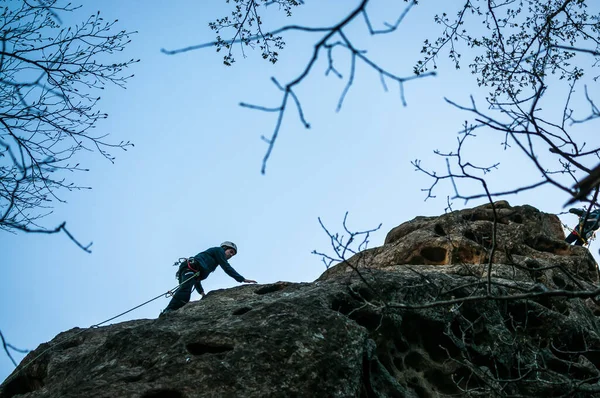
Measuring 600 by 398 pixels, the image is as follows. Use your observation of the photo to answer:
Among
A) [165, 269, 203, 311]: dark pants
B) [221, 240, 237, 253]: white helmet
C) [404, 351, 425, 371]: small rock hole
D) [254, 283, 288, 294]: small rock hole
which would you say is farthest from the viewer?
[221, 240, 237, 253]: white helmet

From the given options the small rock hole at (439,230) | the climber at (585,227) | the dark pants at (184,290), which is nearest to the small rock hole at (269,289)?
the dark pants at (184,290)

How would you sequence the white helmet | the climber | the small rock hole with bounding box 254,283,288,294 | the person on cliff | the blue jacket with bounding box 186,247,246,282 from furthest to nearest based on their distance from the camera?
the white helmet < the blue jacket with bounding box 186,247,246,282 < the person on cliff < the small rock hole with bounding box 254,283,288,294 < the climber

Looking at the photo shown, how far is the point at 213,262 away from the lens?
14.0 meters

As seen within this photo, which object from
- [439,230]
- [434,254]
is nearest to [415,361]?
[434,254]

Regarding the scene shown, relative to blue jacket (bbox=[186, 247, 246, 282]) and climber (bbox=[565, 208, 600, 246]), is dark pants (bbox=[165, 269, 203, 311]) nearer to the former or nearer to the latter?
blue jacket (bbox=[186, 247, 246, 282])

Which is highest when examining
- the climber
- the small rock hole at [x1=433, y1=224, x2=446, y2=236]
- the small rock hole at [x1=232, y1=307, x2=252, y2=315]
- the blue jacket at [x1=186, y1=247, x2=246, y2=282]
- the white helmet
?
the white helmet

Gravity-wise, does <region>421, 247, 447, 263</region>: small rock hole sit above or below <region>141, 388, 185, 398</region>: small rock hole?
above

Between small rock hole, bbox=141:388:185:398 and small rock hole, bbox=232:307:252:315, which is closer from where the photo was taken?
small rock hole, bbox=141:388:185:398

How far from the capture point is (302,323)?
8.37m

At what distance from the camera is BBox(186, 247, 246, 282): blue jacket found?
13586 millimetres

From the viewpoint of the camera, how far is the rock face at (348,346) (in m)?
7.61

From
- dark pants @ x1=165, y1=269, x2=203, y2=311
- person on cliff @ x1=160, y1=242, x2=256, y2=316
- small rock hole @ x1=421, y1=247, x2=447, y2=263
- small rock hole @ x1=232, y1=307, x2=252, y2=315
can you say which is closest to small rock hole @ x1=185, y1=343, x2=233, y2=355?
small rock hole @ x1=232, y1=307, x2=252, y2=315

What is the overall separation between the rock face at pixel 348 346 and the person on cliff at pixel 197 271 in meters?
1.66

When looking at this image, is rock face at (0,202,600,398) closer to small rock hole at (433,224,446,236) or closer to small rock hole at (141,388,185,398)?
small rock hole at (141,388,185,398)
